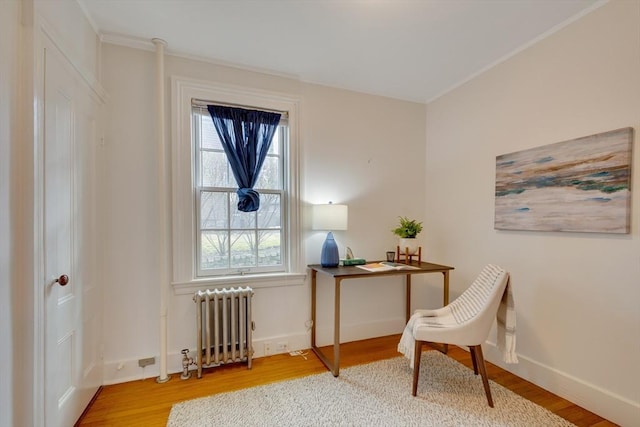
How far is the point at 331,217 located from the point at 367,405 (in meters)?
1.47

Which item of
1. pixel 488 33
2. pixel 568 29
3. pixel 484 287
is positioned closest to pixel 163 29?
pixel 488 33

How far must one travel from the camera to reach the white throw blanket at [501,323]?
76.9 inches

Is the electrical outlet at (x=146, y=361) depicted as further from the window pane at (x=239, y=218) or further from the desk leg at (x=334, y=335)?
the desk leg at (x=334, y=335)

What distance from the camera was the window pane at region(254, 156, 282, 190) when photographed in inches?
106

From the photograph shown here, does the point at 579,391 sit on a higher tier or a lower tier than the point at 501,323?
lower

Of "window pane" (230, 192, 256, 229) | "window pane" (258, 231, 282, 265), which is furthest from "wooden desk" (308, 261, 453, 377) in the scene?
"window pane" (230, 192, 256, 229)

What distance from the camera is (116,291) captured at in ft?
7.25

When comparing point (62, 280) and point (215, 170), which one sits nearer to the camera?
point (62, 280)

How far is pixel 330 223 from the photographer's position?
8.62 ft

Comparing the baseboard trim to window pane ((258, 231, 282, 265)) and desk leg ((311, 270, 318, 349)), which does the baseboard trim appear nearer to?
desk leg ((311, 270, 318, 349))

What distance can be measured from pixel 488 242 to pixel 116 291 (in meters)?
3.17

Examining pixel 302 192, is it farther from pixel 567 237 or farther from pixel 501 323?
pixel 567 237

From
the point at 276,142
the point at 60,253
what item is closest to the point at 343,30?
the point at 276,142

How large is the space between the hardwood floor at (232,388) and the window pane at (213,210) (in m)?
1.24
